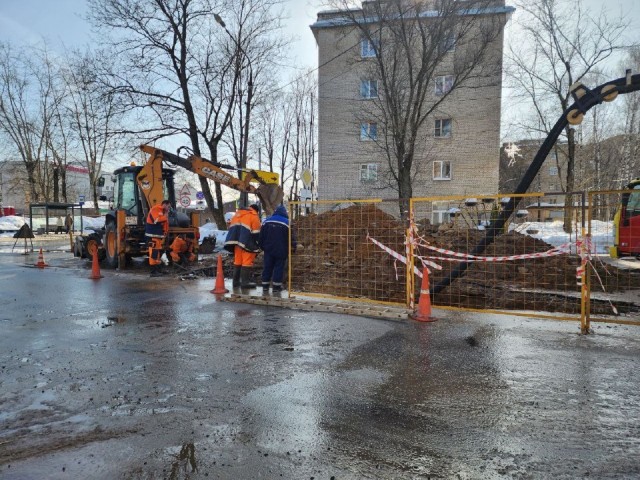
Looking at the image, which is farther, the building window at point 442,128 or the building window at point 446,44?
the building window at point 442,128

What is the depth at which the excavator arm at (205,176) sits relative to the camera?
12188 mm

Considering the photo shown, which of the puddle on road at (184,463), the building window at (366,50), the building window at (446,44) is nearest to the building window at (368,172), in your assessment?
the building window at (366,50)

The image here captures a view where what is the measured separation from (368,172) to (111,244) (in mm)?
17788

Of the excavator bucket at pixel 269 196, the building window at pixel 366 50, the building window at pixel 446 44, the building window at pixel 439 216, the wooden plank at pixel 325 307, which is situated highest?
the building window at pixel 366 50

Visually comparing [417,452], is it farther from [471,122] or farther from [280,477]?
[471,122]

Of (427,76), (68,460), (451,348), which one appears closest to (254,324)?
(451,348)

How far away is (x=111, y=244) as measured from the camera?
14625 mm

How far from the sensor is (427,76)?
57.1 ft

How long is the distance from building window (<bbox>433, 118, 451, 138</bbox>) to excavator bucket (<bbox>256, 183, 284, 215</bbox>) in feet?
61.7

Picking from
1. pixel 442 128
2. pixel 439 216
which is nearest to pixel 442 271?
pixel 439 216

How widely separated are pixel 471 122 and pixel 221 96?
15.8 m

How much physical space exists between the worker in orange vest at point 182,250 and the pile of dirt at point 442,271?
3.69 metres

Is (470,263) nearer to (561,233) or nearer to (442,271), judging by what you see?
(442,271)

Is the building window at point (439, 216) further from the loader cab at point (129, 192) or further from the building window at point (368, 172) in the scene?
the loader cab at point (129, 192)
